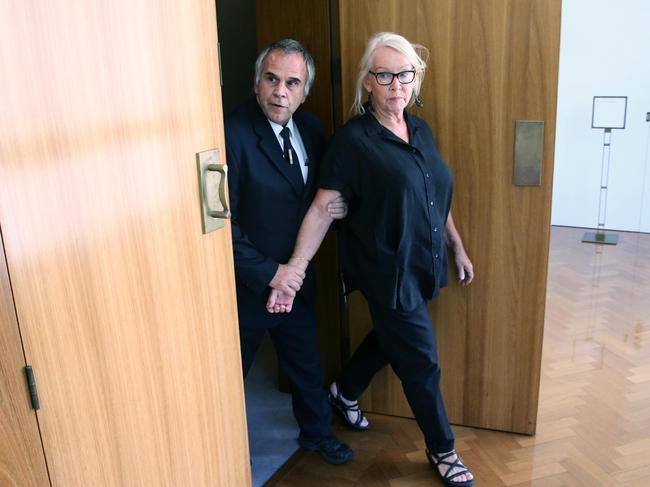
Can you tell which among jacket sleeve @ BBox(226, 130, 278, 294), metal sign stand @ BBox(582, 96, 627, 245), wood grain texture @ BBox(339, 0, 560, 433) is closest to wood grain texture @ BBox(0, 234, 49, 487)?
jacket sleeve @ BBox(226, 130, 278, 294)

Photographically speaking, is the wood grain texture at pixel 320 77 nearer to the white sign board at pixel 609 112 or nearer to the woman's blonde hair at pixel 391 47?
the woman's blonde hair at pixel 391 47

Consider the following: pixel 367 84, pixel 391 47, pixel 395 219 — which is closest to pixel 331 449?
pixel 395 219

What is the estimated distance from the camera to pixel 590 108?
5.42 meters

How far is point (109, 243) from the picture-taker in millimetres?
1313

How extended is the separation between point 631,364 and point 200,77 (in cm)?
265

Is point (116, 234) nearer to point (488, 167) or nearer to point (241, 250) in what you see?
point (241, 250)

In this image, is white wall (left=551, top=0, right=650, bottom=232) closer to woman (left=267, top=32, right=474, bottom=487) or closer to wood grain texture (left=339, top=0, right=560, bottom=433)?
wood grain texture (left=339, top=0, right=560, bottom=433)

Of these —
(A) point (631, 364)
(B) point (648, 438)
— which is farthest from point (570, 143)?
(B) point (648, 438)

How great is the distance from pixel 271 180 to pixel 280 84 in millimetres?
313

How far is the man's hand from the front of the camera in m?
2.27

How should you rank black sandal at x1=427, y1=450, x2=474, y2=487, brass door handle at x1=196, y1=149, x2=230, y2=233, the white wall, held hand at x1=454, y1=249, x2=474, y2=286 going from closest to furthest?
brass door handle at x1=196, y1=149, x2=230, y2=233 → black sandal at x1=427, y1=450, x2=474, y2=487 → held hand at x1=454, y1=249, x2=474, y2=286 → the white wall

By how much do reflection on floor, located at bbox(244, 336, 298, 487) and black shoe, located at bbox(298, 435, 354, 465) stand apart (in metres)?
0.09

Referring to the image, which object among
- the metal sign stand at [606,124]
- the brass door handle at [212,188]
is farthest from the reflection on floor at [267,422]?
the metal sign stand at [606,124]

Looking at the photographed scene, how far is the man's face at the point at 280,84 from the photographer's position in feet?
7.20
